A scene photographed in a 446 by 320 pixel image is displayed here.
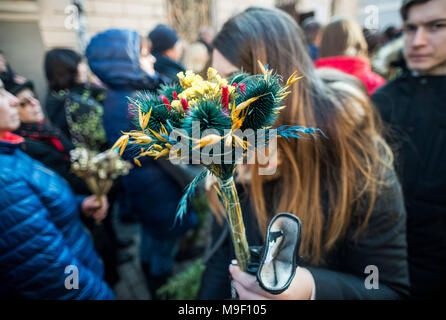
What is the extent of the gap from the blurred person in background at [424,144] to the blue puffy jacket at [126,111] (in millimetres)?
1896

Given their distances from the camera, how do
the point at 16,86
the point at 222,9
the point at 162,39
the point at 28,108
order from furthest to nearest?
the point at 222,9 → the point at 162,39 → the point at 28,108 → the point at 16,86

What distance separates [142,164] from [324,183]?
1.82 meters

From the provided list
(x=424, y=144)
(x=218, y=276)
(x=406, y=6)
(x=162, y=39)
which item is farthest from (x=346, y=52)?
(x=218, y=276)

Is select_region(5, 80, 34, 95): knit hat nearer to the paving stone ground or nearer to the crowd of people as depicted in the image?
the crowd of people

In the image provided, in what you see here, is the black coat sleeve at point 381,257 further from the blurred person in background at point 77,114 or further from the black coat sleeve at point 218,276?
the blurred person in background at point 77,114

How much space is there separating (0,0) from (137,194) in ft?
19.1

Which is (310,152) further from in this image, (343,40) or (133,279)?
(133,279)

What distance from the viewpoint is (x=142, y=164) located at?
95.5 inches

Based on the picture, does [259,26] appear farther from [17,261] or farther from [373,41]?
[373,41]

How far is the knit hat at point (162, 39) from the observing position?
351cm

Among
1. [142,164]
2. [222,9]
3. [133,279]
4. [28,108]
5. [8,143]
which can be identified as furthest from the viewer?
[222,9]

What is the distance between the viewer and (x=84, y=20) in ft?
21.5

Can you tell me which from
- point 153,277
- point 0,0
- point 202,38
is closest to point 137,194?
point 153,277

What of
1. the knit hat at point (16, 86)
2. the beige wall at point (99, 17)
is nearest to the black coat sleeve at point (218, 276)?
the knit hat at point (16, 86)
